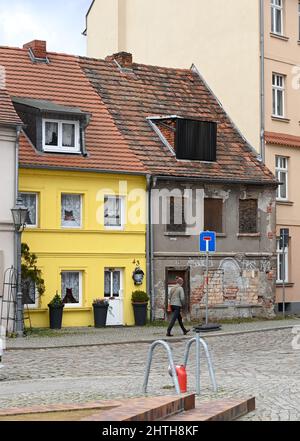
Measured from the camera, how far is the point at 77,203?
32812mm

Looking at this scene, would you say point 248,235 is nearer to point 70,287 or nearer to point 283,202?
point 283,202

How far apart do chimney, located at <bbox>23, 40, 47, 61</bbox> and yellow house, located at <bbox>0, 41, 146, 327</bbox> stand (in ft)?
5.07

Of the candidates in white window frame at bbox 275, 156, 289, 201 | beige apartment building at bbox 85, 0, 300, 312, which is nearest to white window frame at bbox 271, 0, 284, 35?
beige apartment building at bbox 85, 0, 300, 312

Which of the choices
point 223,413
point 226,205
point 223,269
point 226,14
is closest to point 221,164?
point 226,205

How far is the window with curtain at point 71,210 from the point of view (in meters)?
32.5

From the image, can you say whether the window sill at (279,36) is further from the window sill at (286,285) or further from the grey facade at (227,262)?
the window sill at (286,285)

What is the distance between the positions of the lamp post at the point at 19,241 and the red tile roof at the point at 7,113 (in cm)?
226

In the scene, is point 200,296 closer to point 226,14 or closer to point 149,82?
point 149,82

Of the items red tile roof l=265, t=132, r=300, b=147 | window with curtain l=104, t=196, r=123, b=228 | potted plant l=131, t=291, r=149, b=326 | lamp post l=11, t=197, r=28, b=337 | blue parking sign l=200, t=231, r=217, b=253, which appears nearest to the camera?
lamp post l=11, t=197, r=28, b=337

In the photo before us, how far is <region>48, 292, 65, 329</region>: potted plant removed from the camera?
31219 millimetres

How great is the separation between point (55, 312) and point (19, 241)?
3.11 metres

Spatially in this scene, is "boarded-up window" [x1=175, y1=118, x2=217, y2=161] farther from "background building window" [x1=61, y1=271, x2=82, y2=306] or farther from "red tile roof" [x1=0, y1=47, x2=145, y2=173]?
"background building window" [x1=61, y1=271, x2=82, y2=306]

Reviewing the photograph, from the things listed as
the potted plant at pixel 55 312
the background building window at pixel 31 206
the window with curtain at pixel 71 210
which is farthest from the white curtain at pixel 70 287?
the background building window at pixel 31 206

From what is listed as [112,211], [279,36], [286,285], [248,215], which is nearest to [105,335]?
[112,211]
